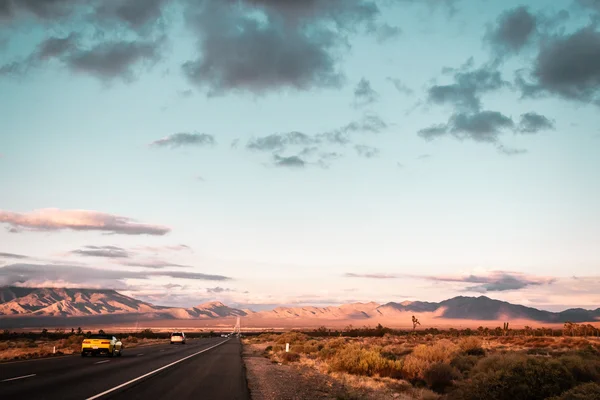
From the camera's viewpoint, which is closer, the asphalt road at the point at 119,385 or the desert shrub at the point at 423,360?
the asphalt road at the point at 119,385

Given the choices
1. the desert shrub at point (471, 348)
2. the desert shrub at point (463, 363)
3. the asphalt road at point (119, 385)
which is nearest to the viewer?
the asphalt road at point (119, 385)

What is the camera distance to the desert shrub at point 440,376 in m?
21.3

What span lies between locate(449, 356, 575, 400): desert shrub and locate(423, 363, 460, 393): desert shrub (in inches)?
264

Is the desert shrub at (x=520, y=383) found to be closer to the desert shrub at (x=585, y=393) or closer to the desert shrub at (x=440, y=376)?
the desert shrub at (x=585, y=393)

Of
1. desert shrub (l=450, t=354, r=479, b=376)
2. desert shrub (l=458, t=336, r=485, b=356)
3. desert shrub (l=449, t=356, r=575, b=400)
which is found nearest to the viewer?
desert shrub (l=449, t=356, r=575, b=400)

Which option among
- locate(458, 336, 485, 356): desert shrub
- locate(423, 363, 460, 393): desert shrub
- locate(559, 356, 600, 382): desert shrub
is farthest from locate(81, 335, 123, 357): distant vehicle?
locate(559, 356, 600, 382): desert shrub

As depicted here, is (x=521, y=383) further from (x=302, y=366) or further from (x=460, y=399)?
(x=302, y=366)

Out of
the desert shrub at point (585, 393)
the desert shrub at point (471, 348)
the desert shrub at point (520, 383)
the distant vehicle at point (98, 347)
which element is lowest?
the distant vehicle at point (98, 347)

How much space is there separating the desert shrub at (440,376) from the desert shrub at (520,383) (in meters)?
6.69

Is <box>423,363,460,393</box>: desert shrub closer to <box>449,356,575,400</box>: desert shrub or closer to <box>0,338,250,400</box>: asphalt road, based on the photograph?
<box>449,356,575,400</box>: desert shrub

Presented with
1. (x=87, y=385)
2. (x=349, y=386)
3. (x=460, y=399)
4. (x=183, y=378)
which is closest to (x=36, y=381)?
(x=87, y=385)

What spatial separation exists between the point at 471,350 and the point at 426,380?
1469 cm

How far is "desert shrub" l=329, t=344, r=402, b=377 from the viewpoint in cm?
2428

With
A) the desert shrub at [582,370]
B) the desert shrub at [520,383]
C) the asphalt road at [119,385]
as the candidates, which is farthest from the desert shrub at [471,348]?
the desert shrub at [520,383]
